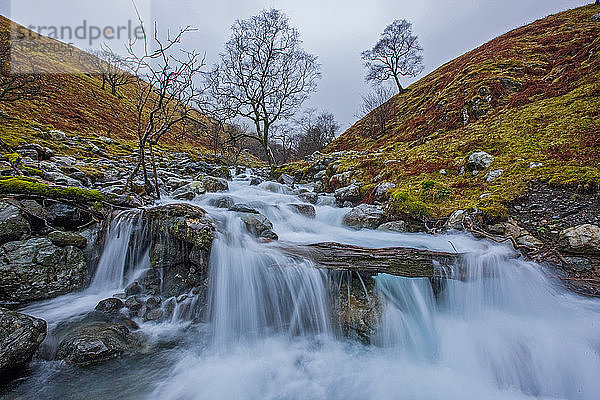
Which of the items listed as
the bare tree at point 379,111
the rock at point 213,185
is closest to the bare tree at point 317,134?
the bare tree at point 379,111

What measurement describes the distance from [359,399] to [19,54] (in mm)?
49347

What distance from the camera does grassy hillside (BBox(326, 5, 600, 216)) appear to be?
19.1 ft

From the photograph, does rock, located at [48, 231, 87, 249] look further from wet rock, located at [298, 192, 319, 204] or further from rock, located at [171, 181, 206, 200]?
wet rock, located at [298, 192, 319, 204]

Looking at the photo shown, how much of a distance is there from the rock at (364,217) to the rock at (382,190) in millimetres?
625

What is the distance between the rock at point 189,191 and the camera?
7.50 m

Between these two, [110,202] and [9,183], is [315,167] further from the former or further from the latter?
[9,183]

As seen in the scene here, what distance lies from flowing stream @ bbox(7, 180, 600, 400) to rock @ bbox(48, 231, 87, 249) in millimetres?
416

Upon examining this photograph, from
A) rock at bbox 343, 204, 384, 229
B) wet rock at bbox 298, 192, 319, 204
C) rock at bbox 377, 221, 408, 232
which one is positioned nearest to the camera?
rock at bbox 377, 221, 408, 232

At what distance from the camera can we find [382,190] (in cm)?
759

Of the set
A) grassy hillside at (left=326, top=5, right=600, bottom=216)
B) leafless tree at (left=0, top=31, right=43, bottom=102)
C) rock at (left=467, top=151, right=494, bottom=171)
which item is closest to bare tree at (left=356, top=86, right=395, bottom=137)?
grassy hillside at (left=326, top=5, right=600, bottom=216)

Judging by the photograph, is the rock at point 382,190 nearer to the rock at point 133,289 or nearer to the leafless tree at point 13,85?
the rock at point 133,289

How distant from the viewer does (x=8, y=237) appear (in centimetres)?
354

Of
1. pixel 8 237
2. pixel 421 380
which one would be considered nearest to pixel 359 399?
Answer: pixel 421 380

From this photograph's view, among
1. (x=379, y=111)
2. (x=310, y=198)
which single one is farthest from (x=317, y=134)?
(x=310, y=198)
